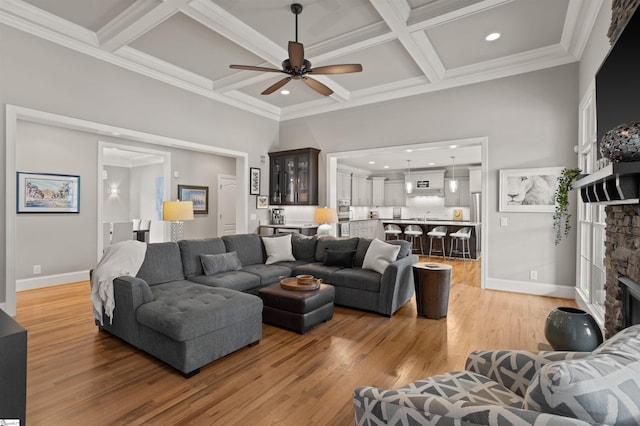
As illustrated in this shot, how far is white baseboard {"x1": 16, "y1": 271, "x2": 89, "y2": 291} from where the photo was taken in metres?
5.02

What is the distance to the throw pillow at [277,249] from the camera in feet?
16.0

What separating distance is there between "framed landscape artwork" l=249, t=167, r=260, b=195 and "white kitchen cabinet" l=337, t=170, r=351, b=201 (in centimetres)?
397

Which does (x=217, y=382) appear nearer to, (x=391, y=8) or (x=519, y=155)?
(x=391, y=8)

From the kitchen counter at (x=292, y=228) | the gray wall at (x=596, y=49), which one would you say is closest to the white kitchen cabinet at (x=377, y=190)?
the kitchen counter at (x=292, y=228)

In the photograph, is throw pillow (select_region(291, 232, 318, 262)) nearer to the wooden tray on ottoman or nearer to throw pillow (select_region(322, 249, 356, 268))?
throw pillow (select_region(322, 249, 356, 268))

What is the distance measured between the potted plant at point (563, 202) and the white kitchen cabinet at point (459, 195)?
627cm

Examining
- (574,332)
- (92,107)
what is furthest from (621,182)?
(92,107)

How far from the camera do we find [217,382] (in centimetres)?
241

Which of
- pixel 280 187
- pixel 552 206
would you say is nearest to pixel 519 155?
pixel 552 206

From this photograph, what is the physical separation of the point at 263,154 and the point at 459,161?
20.2ft

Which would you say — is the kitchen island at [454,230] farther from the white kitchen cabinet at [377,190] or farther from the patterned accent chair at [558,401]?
the patterned accent chair at [558,401]

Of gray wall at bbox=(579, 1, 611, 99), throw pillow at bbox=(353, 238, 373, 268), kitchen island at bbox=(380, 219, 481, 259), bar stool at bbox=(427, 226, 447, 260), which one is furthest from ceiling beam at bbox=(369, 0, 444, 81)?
kitchen island at bbox=(380, 219, 481, 259)

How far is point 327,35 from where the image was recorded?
413 cm

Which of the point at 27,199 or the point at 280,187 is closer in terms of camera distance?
the point at 27,199
